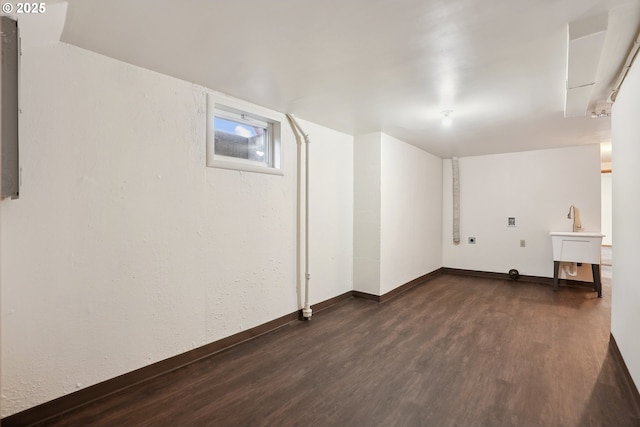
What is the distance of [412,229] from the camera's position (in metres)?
4.95

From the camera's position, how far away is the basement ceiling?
1.56 metres

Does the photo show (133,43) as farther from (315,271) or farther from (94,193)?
(315,271)

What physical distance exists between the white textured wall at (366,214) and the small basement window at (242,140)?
138 centimetres

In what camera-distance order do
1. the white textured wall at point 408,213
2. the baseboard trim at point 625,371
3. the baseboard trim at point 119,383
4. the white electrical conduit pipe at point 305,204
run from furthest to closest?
the white textured wall at point 408,213 → the white electrical conduit pipe at point 305,204 → the baseboard trim at point 625,371 → the baseboard trim at point 119,383

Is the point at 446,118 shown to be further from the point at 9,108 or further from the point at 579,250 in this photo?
the point at 9,108

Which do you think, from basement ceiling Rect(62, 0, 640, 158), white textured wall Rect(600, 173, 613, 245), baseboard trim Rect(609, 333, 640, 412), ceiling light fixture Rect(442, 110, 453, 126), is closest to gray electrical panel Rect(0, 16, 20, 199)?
basement ceiling Rect(62, 0, 640, 158)

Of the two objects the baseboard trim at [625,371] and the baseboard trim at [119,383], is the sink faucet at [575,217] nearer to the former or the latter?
the baseboard trim at [625,371]

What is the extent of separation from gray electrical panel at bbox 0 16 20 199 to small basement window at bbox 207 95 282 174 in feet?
3.85

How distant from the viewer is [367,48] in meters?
1.94

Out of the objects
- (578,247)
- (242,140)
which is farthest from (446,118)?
(578,247)

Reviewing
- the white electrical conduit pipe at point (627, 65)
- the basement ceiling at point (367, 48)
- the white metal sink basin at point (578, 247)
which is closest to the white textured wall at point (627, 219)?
the white electrical conduit pipe at point (627, 65)

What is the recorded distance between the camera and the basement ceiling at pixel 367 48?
156 centimetres

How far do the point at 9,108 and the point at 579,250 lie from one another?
5994 millimetres

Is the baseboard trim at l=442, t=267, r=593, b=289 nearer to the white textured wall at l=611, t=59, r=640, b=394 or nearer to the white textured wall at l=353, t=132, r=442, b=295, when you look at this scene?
the white textured wall at l=353, t=132, r=442, b=295
